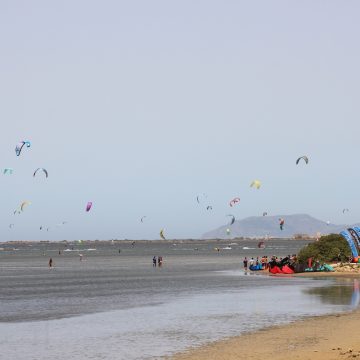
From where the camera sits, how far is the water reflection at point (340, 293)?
36312 mm

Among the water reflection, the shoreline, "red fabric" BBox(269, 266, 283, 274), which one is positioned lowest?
the shoreline

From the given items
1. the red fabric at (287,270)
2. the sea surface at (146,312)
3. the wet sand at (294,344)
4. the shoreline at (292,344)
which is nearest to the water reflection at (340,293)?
the sea surface at (146,312)

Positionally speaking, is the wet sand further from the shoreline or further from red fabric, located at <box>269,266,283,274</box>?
red fabric, located at <box>269,266,283,274</box>

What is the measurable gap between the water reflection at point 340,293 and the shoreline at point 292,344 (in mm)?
7268

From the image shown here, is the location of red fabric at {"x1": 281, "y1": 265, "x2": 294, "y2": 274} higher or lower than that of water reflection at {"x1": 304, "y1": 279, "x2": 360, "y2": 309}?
higher

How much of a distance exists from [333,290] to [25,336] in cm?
2266

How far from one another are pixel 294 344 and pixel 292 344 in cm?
6

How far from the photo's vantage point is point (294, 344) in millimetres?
23062

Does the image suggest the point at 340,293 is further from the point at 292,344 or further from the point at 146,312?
the point at 292,344

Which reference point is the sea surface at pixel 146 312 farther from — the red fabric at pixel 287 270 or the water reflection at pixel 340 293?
the red fabric at pixel 287 270

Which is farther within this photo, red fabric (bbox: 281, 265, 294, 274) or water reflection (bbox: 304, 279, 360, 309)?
red fabric (bbox: 281, 265, 294, 274)

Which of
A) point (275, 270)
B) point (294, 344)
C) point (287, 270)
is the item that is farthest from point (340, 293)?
point (275, 270)

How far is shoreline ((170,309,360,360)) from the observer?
21125 millimetres

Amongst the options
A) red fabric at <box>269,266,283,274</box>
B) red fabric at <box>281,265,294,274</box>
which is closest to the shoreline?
red fabric at <box>281,265,294,274</box>
